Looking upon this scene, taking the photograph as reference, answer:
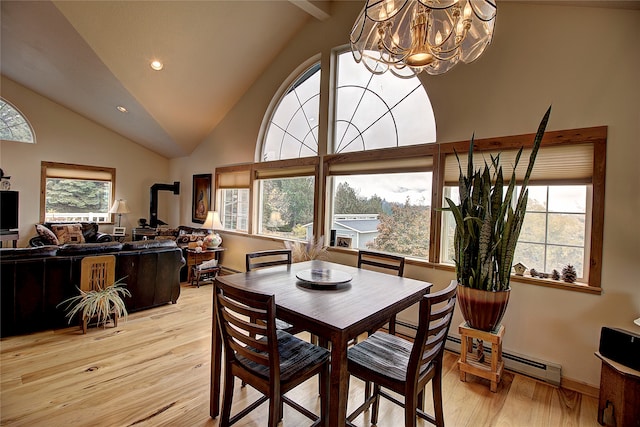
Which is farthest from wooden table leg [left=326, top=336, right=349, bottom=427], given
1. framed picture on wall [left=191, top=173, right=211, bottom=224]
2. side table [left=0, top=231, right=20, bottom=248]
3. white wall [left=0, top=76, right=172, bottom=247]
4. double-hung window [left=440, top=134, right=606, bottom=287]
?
white wall [left=0, top=76, right=172, bottom=247]

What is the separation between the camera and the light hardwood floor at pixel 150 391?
6.42ft

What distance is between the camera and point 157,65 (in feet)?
14.4

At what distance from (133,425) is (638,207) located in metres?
3.72

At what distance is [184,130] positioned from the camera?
6.01 meters

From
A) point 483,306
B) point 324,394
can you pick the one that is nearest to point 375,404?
point 324,394

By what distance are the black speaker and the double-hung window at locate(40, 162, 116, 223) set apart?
8.52 m

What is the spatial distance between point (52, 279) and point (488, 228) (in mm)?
4108

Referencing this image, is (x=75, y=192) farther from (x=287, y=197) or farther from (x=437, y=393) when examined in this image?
(x=437, y=393)

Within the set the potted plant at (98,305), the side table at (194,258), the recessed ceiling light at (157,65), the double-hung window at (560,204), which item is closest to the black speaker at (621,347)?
the double-hung window at (560,204)

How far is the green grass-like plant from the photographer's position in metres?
3.05

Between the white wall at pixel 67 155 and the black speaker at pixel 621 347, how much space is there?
8055 mm

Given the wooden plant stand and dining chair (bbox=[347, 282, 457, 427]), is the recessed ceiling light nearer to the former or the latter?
dining chair (bbox=[347, 282, 457, 427])

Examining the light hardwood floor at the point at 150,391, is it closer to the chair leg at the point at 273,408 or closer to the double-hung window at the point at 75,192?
the chair leg at the point at 273,408

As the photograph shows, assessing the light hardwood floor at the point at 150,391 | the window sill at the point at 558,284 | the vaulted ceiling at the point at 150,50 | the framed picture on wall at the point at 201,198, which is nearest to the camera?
the light hardwood floor at the point at 150,391
